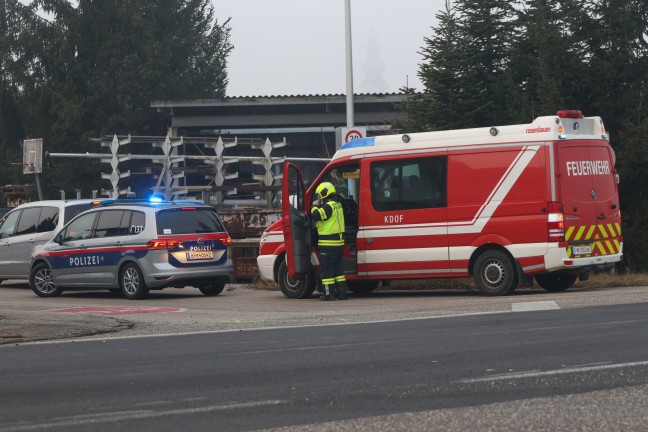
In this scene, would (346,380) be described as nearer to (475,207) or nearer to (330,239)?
(475,207)

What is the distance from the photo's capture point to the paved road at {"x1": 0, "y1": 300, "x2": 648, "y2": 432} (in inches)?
268

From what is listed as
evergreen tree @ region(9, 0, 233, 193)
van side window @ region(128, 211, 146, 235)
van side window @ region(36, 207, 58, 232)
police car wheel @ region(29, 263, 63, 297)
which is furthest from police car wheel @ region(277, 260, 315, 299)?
evergreen tree @ region(9, 0, 233, 193)

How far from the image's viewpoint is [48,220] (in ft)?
77.4

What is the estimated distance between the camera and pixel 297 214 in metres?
19.1

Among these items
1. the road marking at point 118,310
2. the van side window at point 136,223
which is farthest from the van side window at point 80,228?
the road marking at point 118,310

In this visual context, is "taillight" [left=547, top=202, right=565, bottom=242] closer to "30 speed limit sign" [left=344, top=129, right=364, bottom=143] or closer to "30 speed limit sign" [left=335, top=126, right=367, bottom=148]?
Answer: "30 speed limit sign" [left=335, top=126, right=367, bottom=148]

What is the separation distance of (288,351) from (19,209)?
14.9 m

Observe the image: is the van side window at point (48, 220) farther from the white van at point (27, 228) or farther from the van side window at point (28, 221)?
the van side window at point (28, 221)

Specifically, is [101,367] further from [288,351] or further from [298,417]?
[298,417]

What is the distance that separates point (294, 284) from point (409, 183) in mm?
2577

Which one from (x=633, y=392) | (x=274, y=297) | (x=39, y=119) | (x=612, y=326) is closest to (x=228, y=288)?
(x=274, y=297)

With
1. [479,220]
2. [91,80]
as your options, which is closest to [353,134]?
[479,220]

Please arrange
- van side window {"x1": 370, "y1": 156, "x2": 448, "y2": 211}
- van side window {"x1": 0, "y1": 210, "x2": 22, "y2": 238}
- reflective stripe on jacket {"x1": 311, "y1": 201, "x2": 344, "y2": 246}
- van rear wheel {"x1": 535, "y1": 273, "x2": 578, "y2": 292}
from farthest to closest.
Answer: van side window {"x1": 0, "y1": 210, "x2": 22, "y2": 238}, van rear wheel {"x1": 535, "y1": 273, "x2": 578, "y2": 292}, reflective stripe on jacket {"x1": 311, "y1": 201, "x2": 344, "y2": 246}, van side window {"x1": 370, "y1": 156, "x2": 448, "y2": 211}

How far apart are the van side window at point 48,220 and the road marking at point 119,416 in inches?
658
